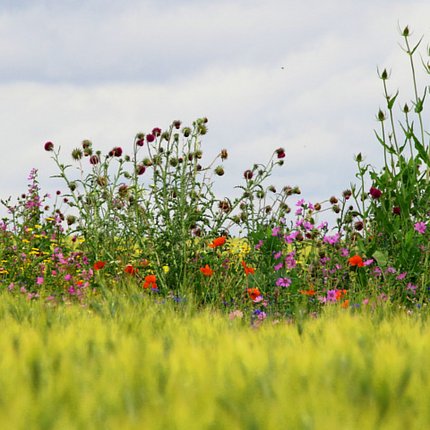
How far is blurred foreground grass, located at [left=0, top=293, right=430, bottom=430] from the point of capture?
158cm

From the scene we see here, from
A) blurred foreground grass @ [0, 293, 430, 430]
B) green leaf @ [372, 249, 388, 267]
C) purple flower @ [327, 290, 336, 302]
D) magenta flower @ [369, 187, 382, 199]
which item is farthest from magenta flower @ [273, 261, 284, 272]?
blurred foreground grass @ [0, 293, 430, 430]

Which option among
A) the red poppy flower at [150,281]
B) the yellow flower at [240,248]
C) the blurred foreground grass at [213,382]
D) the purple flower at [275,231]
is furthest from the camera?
the yellow flower at [240,248]

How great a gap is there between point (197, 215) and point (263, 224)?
682mm

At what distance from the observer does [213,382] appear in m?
1.96

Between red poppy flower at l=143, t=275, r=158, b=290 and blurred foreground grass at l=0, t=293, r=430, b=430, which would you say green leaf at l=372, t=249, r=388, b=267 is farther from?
blurred foreground grass at l=0, t=293, r=430, b=430

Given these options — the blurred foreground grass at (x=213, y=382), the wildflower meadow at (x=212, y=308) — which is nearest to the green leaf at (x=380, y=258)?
the wildflower meadow at (x=212, y=308)

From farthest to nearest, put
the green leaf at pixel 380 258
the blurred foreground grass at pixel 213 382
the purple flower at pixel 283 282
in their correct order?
the green leaf at pixel 380 258, the purple flower at pixel 283 282, the blurred foreground grass at pixel 213 382

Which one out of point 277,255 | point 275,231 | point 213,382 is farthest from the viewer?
point 275,231

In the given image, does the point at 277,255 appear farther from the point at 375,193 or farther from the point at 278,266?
the point at 375,193

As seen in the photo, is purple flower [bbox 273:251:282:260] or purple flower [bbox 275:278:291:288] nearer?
purple flower [bbox 275:278:291:288]

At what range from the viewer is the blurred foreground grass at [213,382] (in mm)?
1585

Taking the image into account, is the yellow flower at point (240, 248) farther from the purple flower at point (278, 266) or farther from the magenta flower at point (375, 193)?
the magenta flower at point (375, 193)

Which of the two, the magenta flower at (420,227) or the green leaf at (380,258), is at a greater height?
the magenta flower at (420,227)

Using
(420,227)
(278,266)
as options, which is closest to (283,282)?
(278,266)
